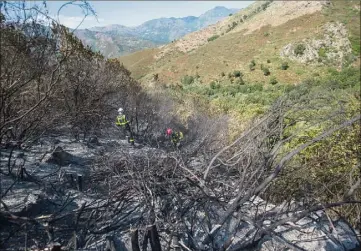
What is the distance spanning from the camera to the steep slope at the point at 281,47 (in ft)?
120

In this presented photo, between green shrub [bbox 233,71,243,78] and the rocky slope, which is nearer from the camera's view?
the rocky slope

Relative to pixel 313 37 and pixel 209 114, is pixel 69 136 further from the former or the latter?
pixel 313 37

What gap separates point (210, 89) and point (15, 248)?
3155cm

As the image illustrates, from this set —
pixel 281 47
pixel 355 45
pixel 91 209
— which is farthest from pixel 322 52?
pixel 91 209

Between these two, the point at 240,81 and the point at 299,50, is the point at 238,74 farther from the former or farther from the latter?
the point at 299,50

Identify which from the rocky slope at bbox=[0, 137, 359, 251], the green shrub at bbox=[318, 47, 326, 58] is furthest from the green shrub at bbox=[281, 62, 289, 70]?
the rocky slope at bbox=[0, 137, 359, 251]

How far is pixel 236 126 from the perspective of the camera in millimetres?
11539

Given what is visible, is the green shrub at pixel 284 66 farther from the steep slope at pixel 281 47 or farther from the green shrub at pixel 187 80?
the green shrub at pixel 187 80

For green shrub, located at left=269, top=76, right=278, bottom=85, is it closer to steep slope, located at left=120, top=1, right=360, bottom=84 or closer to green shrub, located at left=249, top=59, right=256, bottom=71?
steep slope, located at left=120, top=1, right=360, bottom=84

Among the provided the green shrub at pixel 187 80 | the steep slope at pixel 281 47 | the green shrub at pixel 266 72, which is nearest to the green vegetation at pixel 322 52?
the steep slope at pixel 281 47

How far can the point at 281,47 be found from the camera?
134ft

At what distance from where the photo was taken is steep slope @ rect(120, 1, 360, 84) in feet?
120

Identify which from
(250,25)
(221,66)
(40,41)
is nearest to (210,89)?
(221,66)

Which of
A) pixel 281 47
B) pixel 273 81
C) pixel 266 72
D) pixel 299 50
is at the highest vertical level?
pixel 281 47
